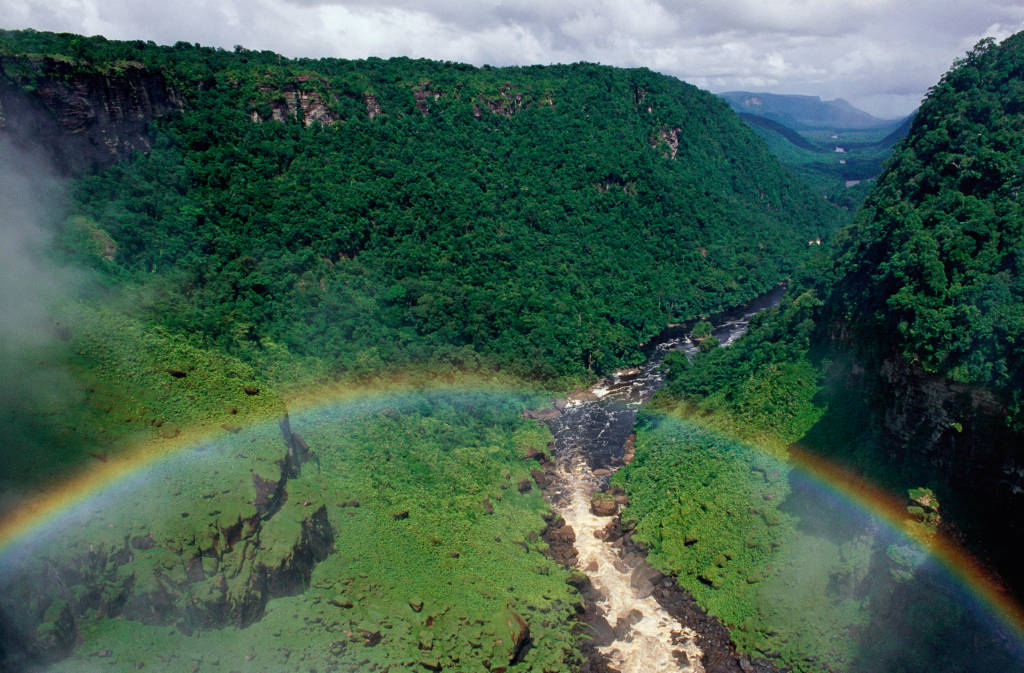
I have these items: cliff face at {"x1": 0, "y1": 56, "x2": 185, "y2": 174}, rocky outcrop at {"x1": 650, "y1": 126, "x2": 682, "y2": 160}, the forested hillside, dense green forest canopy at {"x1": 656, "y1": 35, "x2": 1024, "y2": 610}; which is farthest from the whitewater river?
rocky outcrop at {"x1": 650, "y1": 126, "x2": 682, "y2": 160}

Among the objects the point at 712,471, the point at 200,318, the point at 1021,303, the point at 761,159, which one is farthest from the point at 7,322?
the point at 761,159

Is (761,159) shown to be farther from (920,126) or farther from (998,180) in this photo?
(998,180)

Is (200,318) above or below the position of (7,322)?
below

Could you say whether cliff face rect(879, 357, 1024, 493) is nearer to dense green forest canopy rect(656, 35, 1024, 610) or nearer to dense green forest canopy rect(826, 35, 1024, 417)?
dense green forest canopy rect(656, 35, 1024, 610)

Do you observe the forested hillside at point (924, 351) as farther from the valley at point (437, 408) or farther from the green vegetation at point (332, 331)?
the green vegetation at point (332, 331)

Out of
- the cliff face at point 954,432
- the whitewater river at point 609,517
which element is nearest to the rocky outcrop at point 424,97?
the whitewater river at point 609,517

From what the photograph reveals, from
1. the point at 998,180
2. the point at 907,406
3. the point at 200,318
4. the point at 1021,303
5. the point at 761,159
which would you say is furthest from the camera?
the point at 761,159

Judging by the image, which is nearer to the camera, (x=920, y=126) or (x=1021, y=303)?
(x=1021, y=303)

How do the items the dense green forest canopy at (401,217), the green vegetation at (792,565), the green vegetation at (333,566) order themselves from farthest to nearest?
the dense green forest canopy at (401,217), the green vegetation at (792,565), the green vegetation at (333,566)
